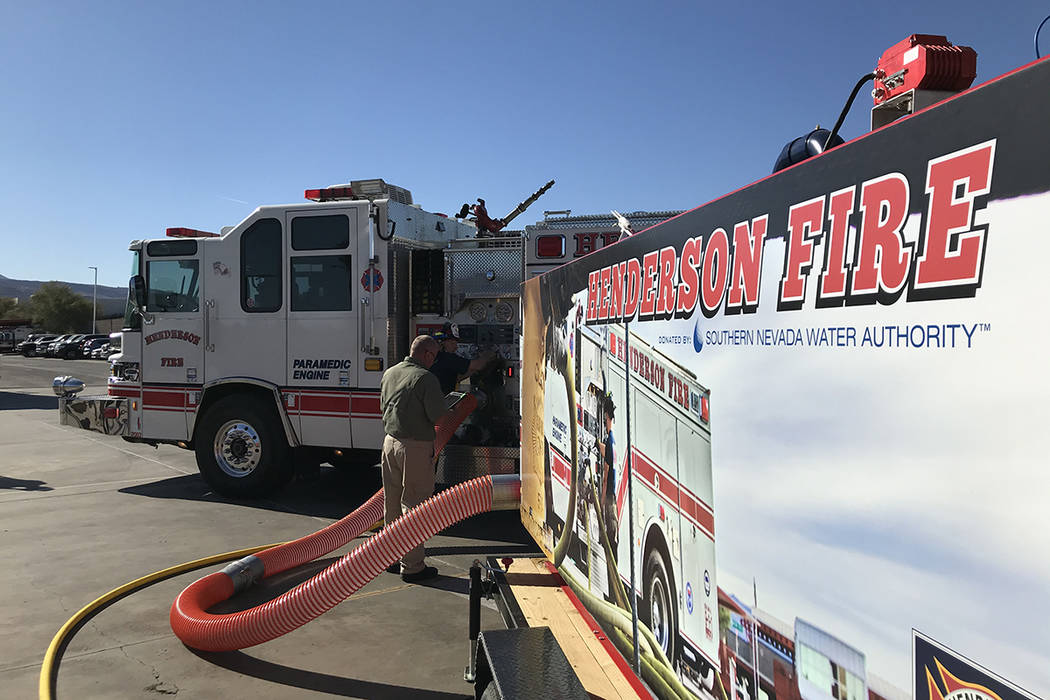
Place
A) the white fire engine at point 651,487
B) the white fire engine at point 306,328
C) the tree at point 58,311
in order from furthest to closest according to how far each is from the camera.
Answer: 1. the tree at point 58,311
2. the white fire engine at point 306,328
3. the white fire engine at point 651,487

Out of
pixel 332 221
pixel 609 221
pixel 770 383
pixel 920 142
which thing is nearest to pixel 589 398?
pixel 770 383

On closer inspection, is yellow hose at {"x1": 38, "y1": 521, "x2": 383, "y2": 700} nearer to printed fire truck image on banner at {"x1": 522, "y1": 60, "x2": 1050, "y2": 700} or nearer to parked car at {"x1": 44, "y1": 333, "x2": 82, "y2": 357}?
printed fire truck image on banner at {"x1": 522, "y1": 60, "x2": 1050, "y2": 700}

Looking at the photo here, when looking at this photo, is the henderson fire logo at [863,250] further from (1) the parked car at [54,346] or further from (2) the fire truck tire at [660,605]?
(1) the parked car at [54,346]

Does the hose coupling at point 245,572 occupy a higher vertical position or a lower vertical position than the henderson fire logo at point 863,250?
lower

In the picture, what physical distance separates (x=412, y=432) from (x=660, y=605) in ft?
12.4

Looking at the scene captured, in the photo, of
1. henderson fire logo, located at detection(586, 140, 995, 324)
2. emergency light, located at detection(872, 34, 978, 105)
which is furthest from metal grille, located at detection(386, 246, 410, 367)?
emergency light, located at detection(872, 34, 978, 105)

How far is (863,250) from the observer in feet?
4.66

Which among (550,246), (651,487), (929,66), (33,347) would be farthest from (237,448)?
(33,347)

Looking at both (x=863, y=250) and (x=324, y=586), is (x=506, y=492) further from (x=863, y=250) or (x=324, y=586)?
(x=863, y=250)

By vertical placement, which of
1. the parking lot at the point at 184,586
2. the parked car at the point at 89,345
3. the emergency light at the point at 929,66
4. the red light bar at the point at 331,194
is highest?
the red light bar at the point at 331,194

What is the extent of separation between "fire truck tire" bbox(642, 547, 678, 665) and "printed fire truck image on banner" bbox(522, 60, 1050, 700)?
0.03 feet

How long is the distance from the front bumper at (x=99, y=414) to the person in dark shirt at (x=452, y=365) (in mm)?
3989

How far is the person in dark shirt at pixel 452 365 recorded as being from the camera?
7.25m

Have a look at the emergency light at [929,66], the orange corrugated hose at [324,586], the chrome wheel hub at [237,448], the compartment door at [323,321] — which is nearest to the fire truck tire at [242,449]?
the chrome wheel hub at [237,448]
